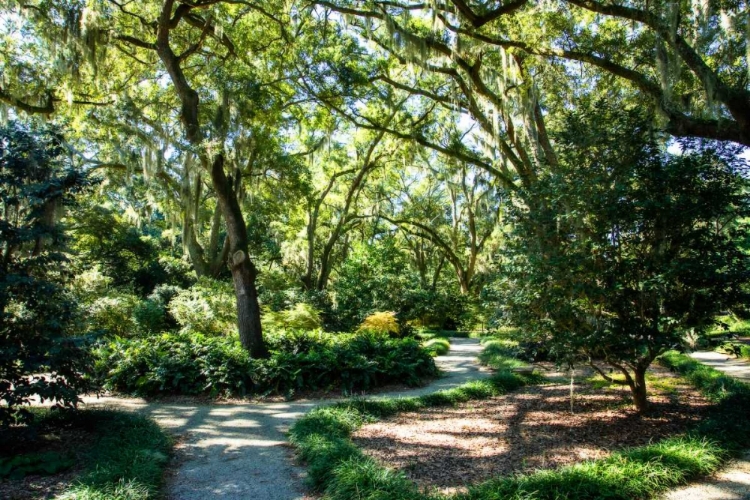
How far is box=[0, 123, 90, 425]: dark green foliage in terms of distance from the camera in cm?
473

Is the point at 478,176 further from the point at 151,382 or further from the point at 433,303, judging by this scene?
the point at 151,382

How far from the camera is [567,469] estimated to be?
409 centimetres

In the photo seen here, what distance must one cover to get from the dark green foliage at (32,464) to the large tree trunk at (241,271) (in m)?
4.28

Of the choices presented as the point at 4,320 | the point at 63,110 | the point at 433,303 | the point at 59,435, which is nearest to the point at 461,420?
the point at 59,435

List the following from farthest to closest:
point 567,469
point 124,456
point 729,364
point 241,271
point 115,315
A: 1. point 115,315
2. point 729,364
3. point 241,271
4. point 124,456
5. point 567,469

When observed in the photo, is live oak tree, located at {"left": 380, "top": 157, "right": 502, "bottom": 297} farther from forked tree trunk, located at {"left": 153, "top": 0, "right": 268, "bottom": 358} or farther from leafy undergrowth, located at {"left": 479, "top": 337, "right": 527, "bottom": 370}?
forked tree trunk, located at {"left": 153, "top": 0, "right": 268, "bottom": 358}

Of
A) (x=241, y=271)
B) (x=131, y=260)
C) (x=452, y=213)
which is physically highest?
(x=452, y=213)

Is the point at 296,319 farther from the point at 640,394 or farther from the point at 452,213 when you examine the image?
the point at 452,213

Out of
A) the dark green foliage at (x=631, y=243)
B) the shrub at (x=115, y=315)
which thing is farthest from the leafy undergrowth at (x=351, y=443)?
the shrub at (x=115, y=315)

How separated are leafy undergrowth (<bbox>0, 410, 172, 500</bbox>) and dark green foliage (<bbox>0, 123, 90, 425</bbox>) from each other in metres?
0.48

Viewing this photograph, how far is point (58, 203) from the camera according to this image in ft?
17.0

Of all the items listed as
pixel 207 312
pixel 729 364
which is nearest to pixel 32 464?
pixel 207 312

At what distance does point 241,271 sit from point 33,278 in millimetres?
4238

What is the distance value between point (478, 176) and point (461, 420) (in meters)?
16.5
